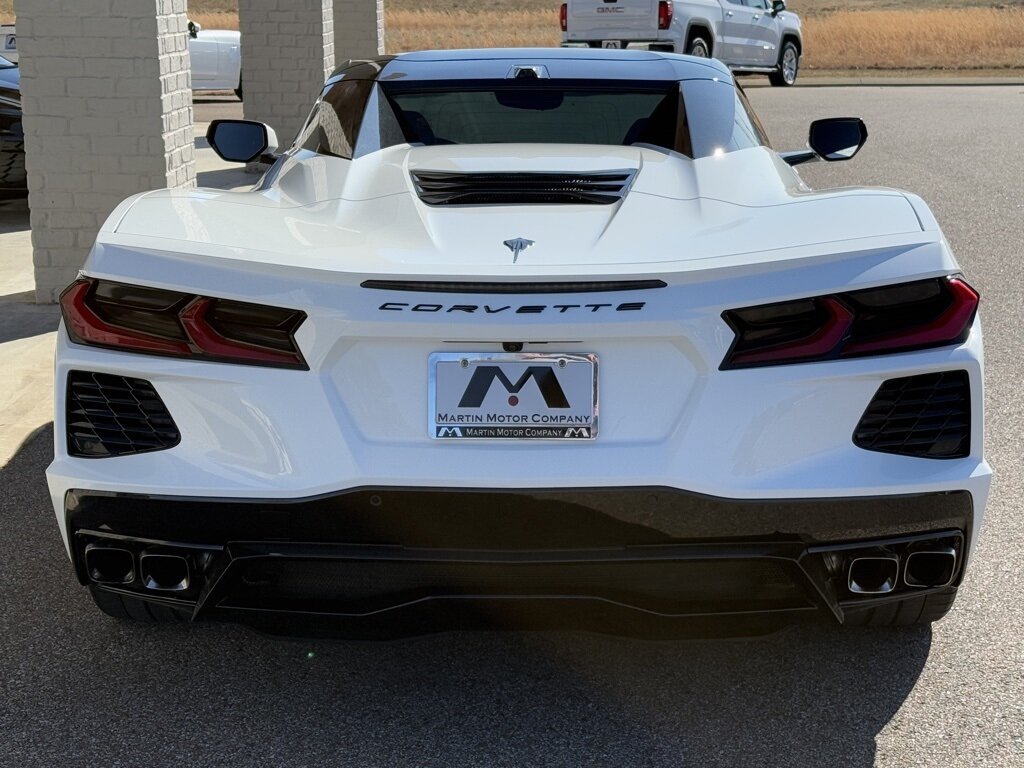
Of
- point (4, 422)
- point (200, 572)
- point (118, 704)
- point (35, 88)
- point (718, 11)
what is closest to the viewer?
point (200, 572)

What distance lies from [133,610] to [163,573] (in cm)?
51

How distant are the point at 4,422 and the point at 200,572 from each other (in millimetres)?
3021

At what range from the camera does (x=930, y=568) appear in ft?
9.80

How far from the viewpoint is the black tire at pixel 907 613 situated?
3348 millimetres

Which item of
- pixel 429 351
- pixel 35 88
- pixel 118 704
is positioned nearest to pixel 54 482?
pixel 118 704

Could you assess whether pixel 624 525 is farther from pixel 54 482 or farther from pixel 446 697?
pixel 54 482

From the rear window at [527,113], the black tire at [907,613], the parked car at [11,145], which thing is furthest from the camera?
the parked car at [11,145]

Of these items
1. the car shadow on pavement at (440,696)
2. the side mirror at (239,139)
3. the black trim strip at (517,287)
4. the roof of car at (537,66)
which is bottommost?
the car shadow on pavement at (440,696)

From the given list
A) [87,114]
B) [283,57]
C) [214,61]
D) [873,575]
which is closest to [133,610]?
[873,575]

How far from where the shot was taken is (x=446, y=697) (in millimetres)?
3270

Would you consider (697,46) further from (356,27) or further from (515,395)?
(515,395)

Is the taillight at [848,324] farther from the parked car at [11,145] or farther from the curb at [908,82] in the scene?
the curb at [908,82]

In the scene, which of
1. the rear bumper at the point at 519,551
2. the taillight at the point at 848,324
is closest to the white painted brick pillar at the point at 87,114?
the rear bumper at the point at 519,551

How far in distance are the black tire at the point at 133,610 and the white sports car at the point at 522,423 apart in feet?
1.22
